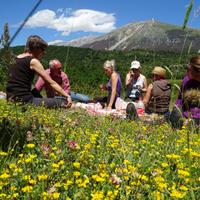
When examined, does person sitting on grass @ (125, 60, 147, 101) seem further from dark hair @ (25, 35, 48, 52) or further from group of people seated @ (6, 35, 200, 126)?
dark hair @ (25, 35, 48, 52)

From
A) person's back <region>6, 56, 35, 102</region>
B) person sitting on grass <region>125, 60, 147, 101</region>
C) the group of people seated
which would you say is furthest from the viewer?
person sitting on grass <region>125, 60, 147, 101</region>

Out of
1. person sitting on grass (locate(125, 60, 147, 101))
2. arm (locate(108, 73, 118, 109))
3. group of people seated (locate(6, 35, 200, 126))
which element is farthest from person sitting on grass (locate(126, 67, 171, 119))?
arm (locate(108, 73, 118, 109))

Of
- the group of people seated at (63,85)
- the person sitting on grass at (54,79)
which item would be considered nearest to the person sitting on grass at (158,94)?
the group of people seated at (63,85)

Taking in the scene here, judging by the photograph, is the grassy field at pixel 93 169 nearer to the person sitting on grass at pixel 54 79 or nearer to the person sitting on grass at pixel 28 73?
the person sitting on grass at pixel 28 73

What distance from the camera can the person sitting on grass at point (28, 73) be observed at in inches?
340

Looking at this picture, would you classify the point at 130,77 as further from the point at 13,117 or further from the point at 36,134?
the point at 36,134

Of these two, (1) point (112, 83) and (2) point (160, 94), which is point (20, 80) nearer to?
(2) point (160, 94)

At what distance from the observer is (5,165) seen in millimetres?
3334

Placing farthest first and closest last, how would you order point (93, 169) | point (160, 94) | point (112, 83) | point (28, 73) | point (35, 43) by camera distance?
point (112, 83) < point (160, 94) < point (28, 73) < point (35, 43) < point (93, 169)

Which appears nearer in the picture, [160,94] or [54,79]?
[160,94]

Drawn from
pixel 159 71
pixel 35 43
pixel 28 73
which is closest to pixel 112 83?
pixel 159 71

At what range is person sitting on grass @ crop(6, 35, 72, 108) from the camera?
8648 mm

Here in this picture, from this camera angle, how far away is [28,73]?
29.3 feet

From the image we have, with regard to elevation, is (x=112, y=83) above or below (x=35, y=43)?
below
